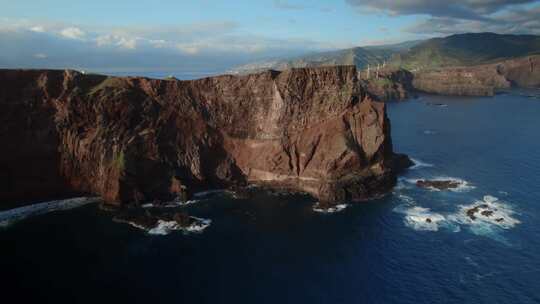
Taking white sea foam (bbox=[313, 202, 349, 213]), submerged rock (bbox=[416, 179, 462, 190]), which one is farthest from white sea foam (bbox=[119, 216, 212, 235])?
submerged rock (bbox=[416, 179, 462, 190])

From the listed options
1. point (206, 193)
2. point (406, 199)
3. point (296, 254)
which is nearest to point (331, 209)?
point (406, 199)

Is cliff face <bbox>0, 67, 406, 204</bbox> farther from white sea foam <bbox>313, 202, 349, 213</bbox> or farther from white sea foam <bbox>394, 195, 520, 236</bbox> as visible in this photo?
white sea foam <bbox>394, 195, 520, 236</bbox>

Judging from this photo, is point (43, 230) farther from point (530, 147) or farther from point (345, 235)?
point (530, 147)

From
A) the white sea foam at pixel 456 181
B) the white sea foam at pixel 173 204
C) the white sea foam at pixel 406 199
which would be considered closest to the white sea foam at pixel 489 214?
the white sea foam at pixel 456 181

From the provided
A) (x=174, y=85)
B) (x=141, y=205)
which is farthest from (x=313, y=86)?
(x=141, y=205)

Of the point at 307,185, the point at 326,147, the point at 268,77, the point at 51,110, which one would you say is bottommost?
the point at 307,185

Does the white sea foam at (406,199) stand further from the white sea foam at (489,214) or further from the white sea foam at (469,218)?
the white sea foam at (489,214)
